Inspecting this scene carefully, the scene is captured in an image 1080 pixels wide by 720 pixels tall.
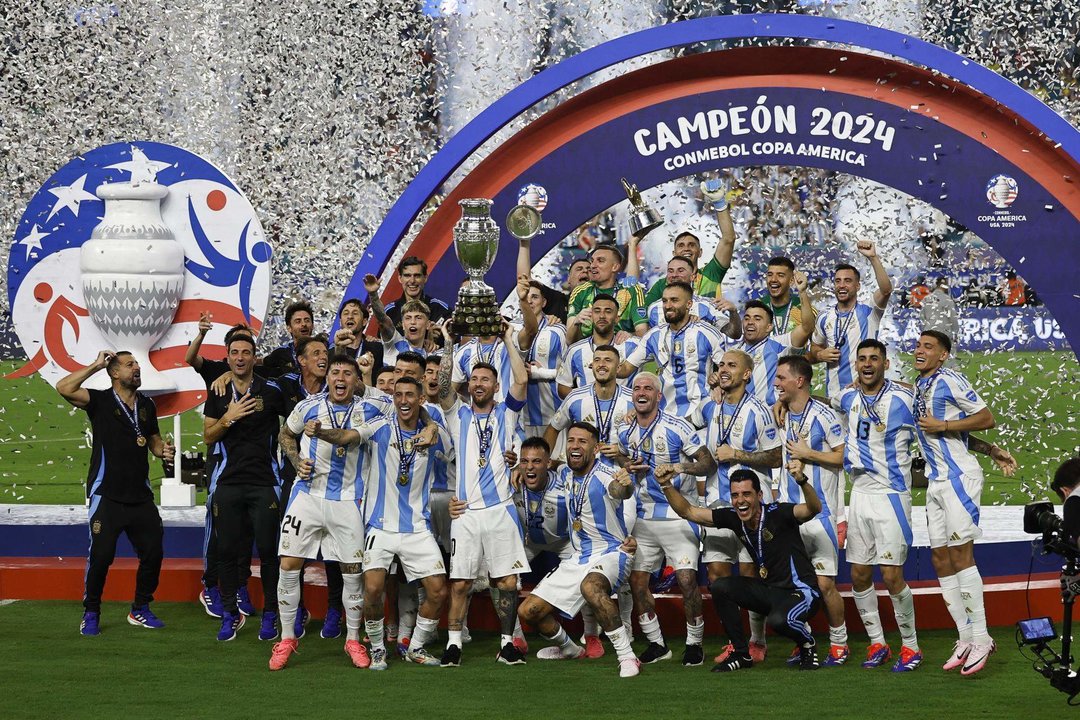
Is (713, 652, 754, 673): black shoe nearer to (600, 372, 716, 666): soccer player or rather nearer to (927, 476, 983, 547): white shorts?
(600, 372, 716, 666): soccer player

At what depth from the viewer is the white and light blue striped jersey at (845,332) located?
962 centimetres

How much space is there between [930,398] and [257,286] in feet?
14.3

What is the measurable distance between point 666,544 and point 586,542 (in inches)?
16.3

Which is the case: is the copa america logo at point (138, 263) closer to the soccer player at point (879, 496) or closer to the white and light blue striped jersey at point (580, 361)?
the white and light blue striped jersey at point (580, 361)

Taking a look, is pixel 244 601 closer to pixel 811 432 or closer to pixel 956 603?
pixel 811 432

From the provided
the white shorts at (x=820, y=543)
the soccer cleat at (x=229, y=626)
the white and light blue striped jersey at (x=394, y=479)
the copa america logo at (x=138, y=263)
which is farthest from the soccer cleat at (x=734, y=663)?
the copa america logo at (x=138, y=263)

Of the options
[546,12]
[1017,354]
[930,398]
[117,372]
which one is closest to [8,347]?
[546,12]

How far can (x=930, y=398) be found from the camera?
26.3ft

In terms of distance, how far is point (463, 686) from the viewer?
7.62 m

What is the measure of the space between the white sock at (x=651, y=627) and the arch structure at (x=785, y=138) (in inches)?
118

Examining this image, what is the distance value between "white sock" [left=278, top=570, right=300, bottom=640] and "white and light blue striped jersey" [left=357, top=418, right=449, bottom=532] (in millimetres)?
453

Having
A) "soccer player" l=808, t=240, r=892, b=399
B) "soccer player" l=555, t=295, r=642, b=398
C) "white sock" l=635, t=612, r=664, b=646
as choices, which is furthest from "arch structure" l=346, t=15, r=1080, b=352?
"white sock" l=635, t=612, r=664, b=646

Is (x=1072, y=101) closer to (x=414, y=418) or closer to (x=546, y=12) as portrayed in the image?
(x=546, y=12)

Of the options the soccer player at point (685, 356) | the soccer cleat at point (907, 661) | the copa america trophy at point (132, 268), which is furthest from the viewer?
the copa america trophy at point (132, 268)
